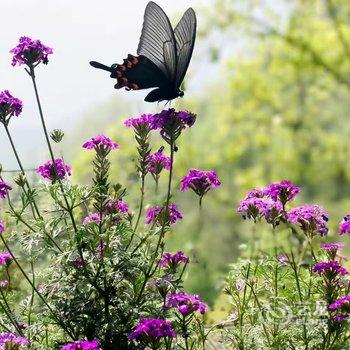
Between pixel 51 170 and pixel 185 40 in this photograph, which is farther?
pixel 51 170

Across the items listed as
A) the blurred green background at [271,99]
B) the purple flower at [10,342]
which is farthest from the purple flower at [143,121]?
the blurred green background at [271,99]

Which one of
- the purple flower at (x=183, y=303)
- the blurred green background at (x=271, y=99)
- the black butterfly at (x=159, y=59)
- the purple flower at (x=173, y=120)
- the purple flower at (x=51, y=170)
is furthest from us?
the blurred green background at (x=271, y=99)

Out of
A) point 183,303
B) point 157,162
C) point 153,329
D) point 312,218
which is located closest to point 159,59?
point 157,162

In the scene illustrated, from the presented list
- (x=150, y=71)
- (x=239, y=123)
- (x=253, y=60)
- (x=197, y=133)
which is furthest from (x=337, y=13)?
(x=150, y=71)

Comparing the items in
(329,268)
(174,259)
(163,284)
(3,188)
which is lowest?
(163,284)

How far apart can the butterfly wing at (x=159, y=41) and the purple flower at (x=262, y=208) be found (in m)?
0.87

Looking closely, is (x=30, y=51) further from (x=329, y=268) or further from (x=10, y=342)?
(x=329, y=268)

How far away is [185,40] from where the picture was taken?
380 centimetres

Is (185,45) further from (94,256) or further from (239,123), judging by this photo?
(239,123)

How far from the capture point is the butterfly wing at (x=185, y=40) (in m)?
3.71

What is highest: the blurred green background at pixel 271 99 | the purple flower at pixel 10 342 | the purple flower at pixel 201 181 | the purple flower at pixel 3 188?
the blurred green background at pixel 271 99

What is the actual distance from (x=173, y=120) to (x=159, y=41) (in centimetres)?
63

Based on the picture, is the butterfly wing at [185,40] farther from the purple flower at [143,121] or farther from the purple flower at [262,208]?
the purple flower at [262,208]

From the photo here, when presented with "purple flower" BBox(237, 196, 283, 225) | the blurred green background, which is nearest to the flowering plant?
"purple flower" BBox(237, 196, 283, 225)
